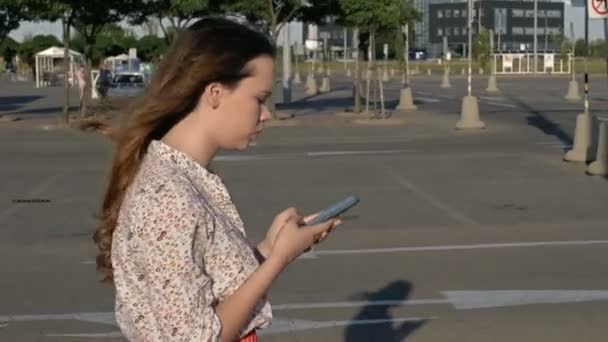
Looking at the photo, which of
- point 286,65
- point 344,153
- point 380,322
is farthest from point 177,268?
point 286,65

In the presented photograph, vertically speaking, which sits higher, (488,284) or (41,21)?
(41,21)

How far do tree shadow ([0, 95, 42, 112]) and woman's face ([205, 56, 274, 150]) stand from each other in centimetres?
4202

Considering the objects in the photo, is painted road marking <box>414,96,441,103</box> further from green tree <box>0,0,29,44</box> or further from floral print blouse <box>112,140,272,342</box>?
floral print blouse <box>112,140,272,342</box>

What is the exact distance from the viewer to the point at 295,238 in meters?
3.02

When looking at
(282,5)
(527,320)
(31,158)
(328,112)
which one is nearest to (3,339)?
(527,320)

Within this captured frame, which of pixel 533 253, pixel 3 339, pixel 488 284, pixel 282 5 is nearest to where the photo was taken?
pixel 3 339

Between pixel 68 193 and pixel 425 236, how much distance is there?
6.20m

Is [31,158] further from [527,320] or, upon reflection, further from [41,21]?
[527,320]

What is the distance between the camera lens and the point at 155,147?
3094 mm

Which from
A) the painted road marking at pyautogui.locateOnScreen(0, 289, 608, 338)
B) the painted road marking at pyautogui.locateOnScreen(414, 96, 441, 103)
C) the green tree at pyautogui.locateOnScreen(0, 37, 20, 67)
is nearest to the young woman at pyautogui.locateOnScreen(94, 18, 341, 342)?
the painted road marking at pyautogui.locateOnScreen(0, 289, 608, 338)

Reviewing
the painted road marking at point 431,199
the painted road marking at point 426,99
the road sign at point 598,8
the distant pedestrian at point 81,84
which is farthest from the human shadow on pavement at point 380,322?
the painted road marking at point 426,99

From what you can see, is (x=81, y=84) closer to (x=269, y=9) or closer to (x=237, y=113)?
(x=269, y=9)

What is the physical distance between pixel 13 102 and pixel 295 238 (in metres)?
48.6

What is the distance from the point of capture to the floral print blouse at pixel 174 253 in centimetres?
290
